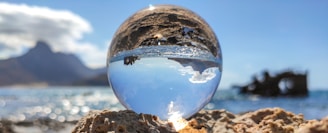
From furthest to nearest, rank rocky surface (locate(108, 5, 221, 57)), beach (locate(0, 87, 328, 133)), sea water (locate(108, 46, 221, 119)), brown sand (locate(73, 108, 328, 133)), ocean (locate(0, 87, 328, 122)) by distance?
ocean (locate(0, 87, 328, 122)) → beach (locate(0, 87, 328, 133)) → rocky surface (locate(108, 5, 221, 57)) → sea water (locate(108, 46, 221, 119)) → brown sand (locate(73, 108, 328, 133))

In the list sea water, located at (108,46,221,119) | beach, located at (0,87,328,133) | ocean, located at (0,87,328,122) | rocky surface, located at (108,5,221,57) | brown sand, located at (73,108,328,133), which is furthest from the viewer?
ocean, located at (0,87,328,122)

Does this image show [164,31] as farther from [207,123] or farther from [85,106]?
[85,106]

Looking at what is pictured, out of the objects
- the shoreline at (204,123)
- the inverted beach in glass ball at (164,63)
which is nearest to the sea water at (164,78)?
the inverted beach in glass ball at (164,63)

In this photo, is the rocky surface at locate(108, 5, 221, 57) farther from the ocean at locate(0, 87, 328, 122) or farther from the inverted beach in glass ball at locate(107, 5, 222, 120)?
the ocean at locate(0, 87, 328, 122)

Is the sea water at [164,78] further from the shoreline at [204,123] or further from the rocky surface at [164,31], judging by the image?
the shoreline at [204,123]

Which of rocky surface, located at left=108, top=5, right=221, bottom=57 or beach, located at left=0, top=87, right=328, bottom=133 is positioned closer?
rocky surface, located at left=108, top=5, right=221, bottom=57

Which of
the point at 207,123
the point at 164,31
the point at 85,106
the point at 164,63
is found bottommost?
the point at 85,106

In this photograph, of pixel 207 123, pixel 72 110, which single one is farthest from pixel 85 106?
pixel 207 123

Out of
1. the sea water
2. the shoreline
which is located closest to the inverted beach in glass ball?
the sea water
